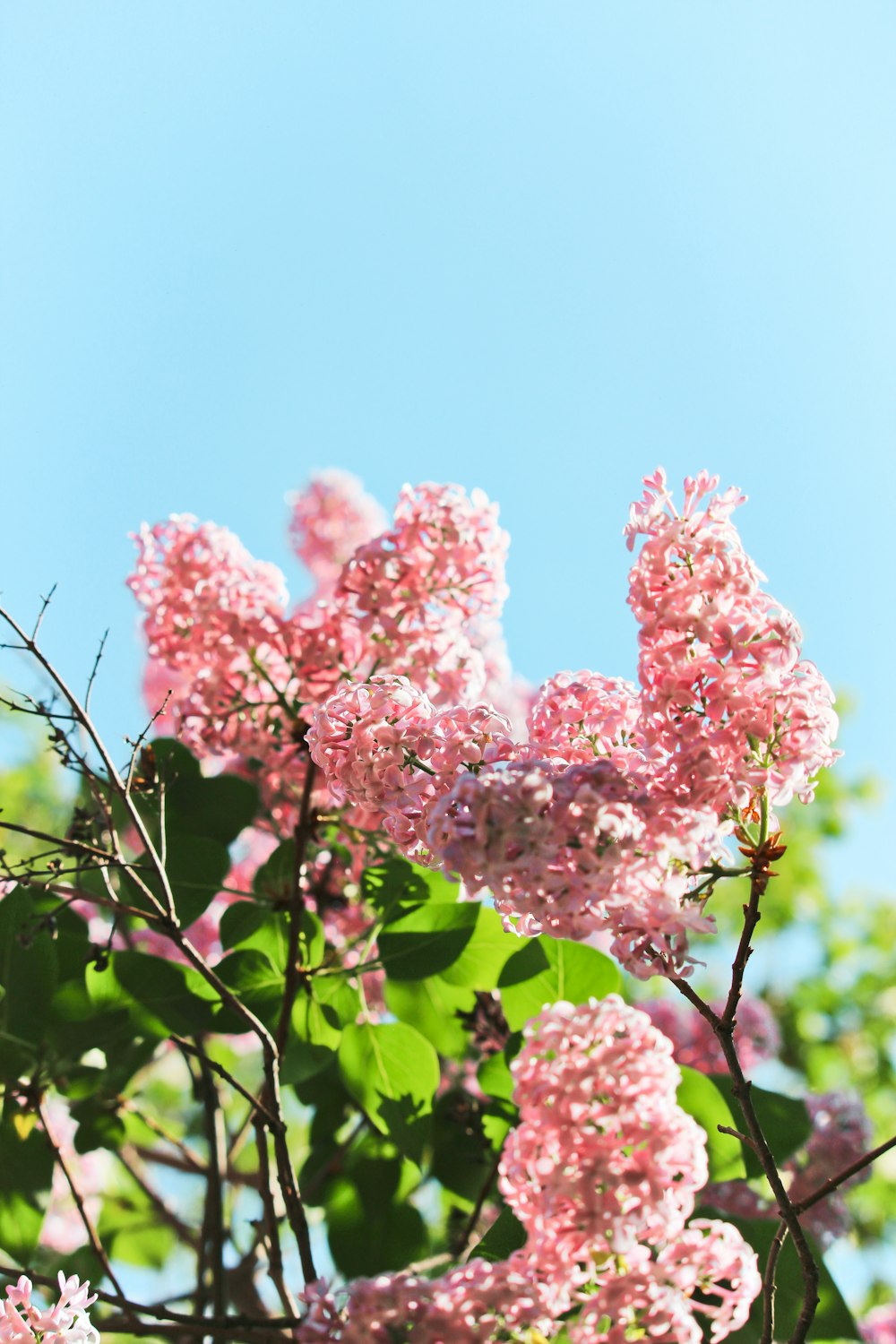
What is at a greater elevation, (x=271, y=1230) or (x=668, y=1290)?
(x=271, y=1230)

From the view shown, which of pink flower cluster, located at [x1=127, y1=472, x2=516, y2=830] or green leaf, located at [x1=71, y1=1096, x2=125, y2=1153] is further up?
pink flower cluster, located at [x1=127, y1=472, x2=516, y2=830]

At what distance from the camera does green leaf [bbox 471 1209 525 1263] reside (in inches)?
51.9

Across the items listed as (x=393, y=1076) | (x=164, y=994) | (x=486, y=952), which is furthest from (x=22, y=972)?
(x=486, y=952)

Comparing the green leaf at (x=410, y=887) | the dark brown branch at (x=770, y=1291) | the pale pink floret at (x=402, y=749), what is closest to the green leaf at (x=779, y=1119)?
the green leaf at (x=410, y=887)

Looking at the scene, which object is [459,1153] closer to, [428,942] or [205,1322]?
[428,942]

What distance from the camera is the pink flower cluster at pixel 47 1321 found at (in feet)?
3.61

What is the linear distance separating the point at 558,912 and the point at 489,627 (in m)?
0.98

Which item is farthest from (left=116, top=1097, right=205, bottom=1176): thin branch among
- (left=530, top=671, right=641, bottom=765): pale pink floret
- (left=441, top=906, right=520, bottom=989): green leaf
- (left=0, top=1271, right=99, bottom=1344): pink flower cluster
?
(left=530, top=671, right=641, bottom=765): pale pink floret

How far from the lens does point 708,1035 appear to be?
2.53 m

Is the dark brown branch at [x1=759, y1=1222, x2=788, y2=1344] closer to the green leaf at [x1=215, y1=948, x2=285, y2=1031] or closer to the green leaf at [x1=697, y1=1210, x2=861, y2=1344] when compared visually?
the green leaf at [x1=697, y1=1210, x2=861, y2=1344]

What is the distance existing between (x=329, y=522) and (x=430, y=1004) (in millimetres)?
1702

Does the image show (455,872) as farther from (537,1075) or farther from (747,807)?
(747,807)

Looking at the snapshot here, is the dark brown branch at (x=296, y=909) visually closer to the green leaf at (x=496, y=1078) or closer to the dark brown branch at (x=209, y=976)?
the dark brown branch at (x=209, y=976)

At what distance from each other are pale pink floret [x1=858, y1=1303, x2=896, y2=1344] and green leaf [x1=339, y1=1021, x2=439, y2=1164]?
167cm
